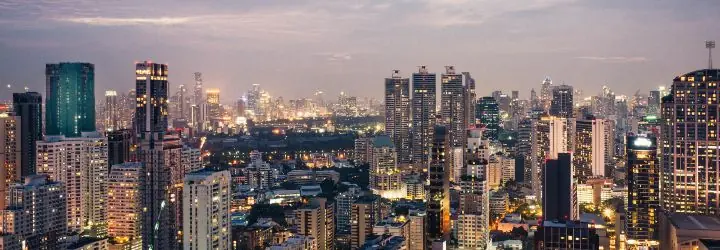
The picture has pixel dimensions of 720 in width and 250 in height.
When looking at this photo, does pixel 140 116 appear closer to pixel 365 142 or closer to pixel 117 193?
pixel 117 193

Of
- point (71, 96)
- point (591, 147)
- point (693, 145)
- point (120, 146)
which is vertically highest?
point (71, 96)

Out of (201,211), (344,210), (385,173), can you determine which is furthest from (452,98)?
(201,211)

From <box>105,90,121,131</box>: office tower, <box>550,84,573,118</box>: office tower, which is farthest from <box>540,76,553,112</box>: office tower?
<box>105,90,121,131</box>: office tower

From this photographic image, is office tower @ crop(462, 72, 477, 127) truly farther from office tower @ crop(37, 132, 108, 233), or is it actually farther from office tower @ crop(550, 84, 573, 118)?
office tower @ crop(37, 132, 108, 233)

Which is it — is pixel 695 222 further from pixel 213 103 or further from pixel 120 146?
pixel 213 103

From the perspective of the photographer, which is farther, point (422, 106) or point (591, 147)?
point (422, 106)

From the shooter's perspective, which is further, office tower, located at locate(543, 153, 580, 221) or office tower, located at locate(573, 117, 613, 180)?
office tower, located at locate(573, 117, 613, 180)
